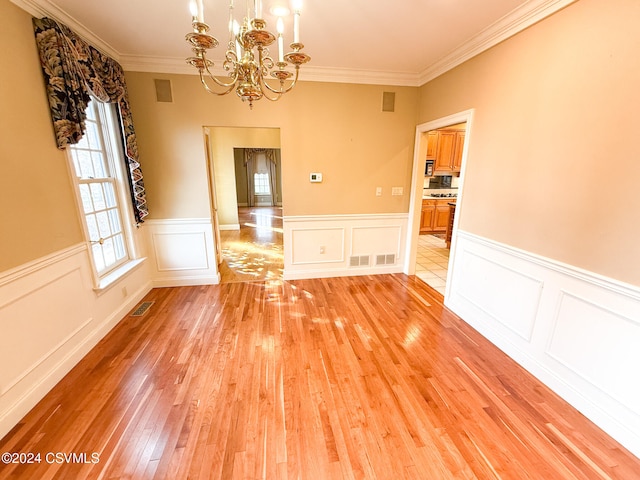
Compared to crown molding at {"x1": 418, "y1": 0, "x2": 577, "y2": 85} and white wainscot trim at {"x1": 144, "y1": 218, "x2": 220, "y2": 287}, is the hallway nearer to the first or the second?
white wainscot trim at {"x1": 144, "y1": 218, "x2": 220, "y2": 287}

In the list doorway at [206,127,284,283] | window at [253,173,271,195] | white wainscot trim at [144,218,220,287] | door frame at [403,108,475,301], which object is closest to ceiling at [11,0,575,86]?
door frame at [403,108,475,301]

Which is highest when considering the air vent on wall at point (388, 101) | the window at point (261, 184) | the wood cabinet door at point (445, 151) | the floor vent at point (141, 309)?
the air vent on wall at point (388, 101)

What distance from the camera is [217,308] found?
3119mm

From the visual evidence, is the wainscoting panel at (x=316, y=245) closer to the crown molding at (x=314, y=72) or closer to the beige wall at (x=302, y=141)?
the beige wall at (x=302, y=141)

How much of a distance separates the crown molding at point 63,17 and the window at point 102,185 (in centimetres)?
52

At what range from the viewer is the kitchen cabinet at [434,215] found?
252 inches

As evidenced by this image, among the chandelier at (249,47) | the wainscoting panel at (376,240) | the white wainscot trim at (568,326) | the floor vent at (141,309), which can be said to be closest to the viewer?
the chandelier at (249,47)

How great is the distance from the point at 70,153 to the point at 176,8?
4.77 ft

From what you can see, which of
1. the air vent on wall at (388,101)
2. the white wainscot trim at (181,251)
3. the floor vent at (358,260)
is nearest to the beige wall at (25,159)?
the white wainscot trim at (181,251)

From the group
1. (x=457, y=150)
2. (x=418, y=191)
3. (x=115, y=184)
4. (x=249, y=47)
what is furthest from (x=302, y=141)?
(x=457, y=150)

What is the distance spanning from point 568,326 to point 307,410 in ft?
6.28

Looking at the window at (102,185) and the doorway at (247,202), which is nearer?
the window at (102,185)

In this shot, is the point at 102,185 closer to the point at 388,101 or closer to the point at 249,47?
the point at 249,47

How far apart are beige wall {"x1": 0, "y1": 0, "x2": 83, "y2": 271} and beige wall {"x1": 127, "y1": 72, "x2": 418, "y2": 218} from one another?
1.25m
